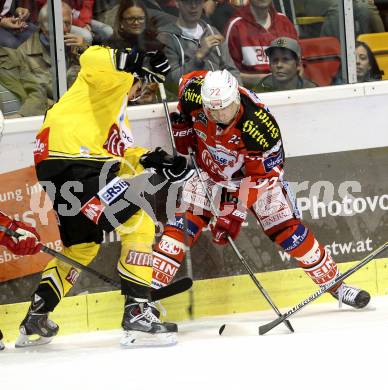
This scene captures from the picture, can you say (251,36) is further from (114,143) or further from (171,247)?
(171,247)

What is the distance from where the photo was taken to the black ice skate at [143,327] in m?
4.97

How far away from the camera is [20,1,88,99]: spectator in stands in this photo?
5.37 meters

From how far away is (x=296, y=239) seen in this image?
5.42 meters

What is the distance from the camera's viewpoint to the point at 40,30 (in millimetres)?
5375

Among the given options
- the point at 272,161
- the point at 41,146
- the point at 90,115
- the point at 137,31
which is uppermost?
the point at 137,31

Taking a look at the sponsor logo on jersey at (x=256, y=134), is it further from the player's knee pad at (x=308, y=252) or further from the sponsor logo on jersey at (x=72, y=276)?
the sponsor logo on jersey at (x=72, y=276)

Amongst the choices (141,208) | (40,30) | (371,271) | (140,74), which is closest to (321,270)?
(371,271)

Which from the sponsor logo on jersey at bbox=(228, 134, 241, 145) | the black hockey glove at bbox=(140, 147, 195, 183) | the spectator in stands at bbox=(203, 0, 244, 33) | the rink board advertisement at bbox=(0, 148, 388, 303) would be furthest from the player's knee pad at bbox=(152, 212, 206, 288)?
the spectator in stands at bbox=(203, 0, 244, 33)

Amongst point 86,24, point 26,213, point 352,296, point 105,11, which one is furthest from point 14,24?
point 352,296

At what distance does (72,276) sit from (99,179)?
1.77 ft

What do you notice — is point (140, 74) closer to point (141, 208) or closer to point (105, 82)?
point (105, 82)

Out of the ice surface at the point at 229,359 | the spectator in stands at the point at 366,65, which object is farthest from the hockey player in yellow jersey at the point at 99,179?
the spectator in stands at the point at 366,65

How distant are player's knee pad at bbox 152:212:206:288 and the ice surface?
0.28m

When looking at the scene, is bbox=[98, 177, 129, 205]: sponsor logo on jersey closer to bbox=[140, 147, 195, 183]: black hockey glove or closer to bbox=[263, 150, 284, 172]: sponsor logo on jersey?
bbox=[140, 147, 195, 183]: black hockey glove
